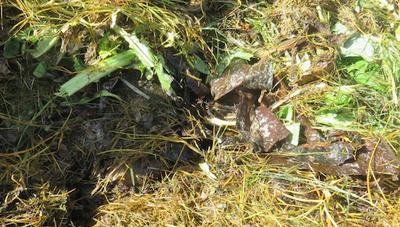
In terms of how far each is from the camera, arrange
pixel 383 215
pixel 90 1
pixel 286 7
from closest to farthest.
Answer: pixel 383 215 < pixel 90 1 < pixel 286 7

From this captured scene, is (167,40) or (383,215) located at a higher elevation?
(167,40)

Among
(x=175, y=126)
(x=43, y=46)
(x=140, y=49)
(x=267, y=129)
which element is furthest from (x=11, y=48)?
(x=267, y=129)

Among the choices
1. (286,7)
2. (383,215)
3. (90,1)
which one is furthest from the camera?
(286,7)

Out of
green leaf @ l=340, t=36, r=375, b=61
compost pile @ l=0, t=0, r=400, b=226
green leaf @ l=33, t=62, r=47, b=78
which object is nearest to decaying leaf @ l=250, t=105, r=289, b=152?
compost pile @ l=0, t=0, r=400, b=226

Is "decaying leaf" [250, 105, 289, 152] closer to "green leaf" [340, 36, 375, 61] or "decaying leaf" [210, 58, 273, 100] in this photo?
"decaying leaf" [210, 58, 273, 100]

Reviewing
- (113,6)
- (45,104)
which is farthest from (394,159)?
(45,104)

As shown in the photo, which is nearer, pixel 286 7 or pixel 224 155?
pixel 224 155

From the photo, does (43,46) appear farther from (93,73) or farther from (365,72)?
(365,72)

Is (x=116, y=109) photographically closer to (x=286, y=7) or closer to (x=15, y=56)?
(x=15, y=56)

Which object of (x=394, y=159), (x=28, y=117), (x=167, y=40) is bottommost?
(x=394, y=159)
